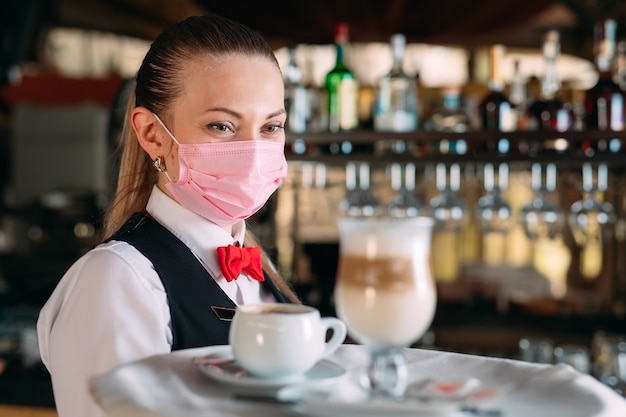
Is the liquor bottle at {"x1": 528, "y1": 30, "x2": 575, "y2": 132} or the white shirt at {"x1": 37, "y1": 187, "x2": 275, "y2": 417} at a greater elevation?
the liquor bottle at {"x1": 528, "y1": 30, "x2": 575, "y2": 132}

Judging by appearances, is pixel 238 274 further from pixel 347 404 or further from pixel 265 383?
pixel 347 404

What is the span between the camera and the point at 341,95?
332 centimetres

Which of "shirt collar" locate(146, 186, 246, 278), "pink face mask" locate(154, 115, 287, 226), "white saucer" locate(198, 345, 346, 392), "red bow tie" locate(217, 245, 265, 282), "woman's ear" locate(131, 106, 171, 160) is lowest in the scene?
"white saucer" locate(198, 345, 346, 392)

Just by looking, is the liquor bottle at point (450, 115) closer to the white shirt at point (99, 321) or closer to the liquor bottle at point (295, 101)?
the liquor bottle at point (295, 101)

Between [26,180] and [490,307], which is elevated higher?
[26,180]

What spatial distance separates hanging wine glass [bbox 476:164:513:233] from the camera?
3.19 meters

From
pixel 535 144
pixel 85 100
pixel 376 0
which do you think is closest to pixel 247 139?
pixel 535 144

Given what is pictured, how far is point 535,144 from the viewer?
10.7 ft

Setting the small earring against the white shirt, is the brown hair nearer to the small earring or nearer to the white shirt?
the small earring

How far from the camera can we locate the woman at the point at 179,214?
1.22m

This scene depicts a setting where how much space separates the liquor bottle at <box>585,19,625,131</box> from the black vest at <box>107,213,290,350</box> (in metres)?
2.05

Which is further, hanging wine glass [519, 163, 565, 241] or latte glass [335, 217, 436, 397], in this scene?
hanging wine glass [519, 163, 565, 241]

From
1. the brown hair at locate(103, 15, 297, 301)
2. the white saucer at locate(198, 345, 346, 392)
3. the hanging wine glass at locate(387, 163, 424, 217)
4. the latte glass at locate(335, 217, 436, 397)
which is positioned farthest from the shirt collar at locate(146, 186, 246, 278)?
the hanging wine glass at locate(387, 163, 424, 217)

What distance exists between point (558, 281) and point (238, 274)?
598 centimetres
